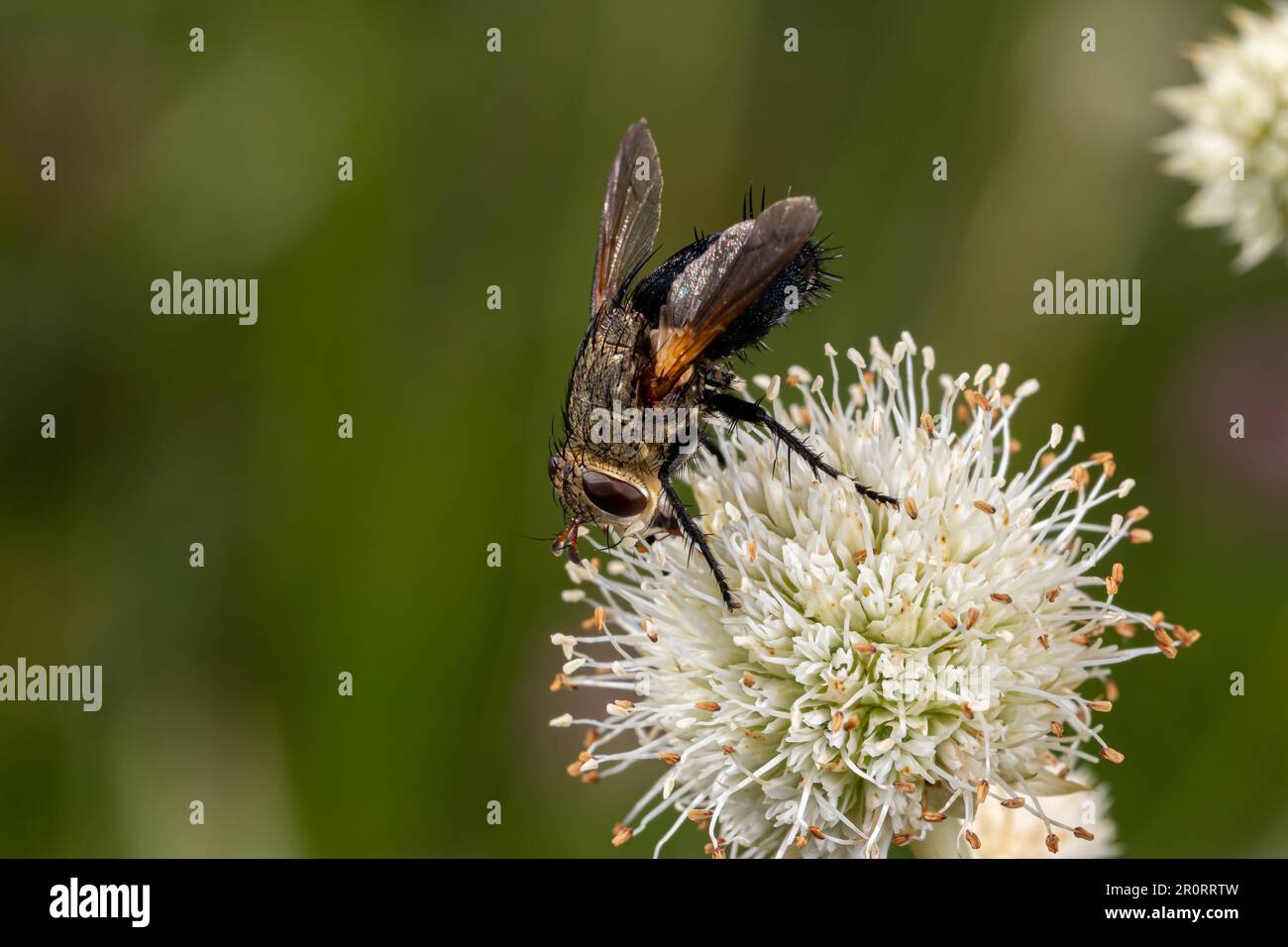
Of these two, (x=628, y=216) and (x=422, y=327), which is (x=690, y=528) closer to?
(x=628, y=216)

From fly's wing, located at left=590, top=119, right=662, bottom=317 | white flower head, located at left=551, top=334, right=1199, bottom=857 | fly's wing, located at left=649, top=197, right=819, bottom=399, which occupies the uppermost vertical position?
fly's wing, located at left=590, top=119, right=662, bottom=317

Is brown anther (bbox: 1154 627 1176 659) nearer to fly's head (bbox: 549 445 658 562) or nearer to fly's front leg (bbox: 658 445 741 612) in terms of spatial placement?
fly's front leg (bbox: 658 445 741 612)

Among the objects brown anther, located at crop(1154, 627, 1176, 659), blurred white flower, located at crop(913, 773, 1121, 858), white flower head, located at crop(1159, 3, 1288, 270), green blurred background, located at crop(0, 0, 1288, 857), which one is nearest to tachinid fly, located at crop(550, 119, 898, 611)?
brown anther, located at crop(1154, 627, 1176, 659)

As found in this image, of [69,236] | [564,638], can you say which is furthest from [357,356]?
[564,638]

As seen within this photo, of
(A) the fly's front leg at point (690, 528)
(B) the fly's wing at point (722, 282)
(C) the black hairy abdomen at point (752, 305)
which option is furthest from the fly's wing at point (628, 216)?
(A) the fly's front leg at point (690, 528)

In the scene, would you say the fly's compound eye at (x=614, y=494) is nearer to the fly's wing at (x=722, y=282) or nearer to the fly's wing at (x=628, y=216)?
the fly's wing at (x=722, y=282)
